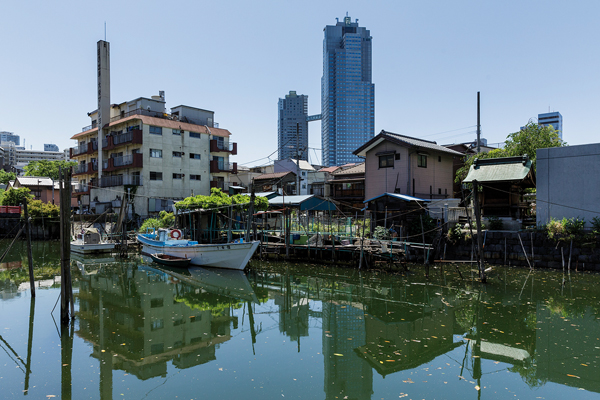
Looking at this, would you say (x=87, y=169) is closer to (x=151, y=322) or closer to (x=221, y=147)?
(x=221, y=147)

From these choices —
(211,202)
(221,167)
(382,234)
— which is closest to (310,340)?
(382,234)

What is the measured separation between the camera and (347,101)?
156 meters

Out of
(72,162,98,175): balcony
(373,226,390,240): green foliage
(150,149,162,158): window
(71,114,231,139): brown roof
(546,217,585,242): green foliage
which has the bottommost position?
(373,226,390,240): green foliage

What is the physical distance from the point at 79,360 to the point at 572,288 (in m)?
17.8

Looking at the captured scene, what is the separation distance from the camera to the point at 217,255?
73.5 feet

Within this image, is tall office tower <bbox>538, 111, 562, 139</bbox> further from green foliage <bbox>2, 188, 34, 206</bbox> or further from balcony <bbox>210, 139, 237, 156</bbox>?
green foliage <bbox>2, 188, 34, 206</bbox>

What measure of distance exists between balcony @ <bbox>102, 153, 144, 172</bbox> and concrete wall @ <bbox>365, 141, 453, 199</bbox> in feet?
79.3

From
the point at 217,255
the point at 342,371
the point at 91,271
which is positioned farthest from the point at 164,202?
the point at 342,371

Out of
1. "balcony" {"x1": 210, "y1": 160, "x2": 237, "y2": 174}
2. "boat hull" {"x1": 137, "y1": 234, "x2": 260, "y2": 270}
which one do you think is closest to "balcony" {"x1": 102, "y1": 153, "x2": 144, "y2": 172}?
"balcony" {"x1": 210, "y1": 160, "x2": 237, "y2": 174}

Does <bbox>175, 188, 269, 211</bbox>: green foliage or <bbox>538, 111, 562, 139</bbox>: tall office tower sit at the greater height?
<bbox>538, 111, 562, 139</bbox>: tall office tower

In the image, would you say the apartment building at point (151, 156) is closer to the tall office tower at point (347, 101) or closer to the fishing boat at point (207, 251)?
the fishing boat at point (207, 251)

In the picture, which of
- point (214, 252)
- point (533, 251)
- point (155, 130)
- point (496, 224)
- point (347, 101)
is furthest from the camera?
point (347, 101)

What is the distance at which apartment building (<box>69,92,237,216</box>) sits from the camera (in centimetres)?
4281

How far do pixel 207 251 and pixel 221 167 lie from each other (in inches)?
1099
